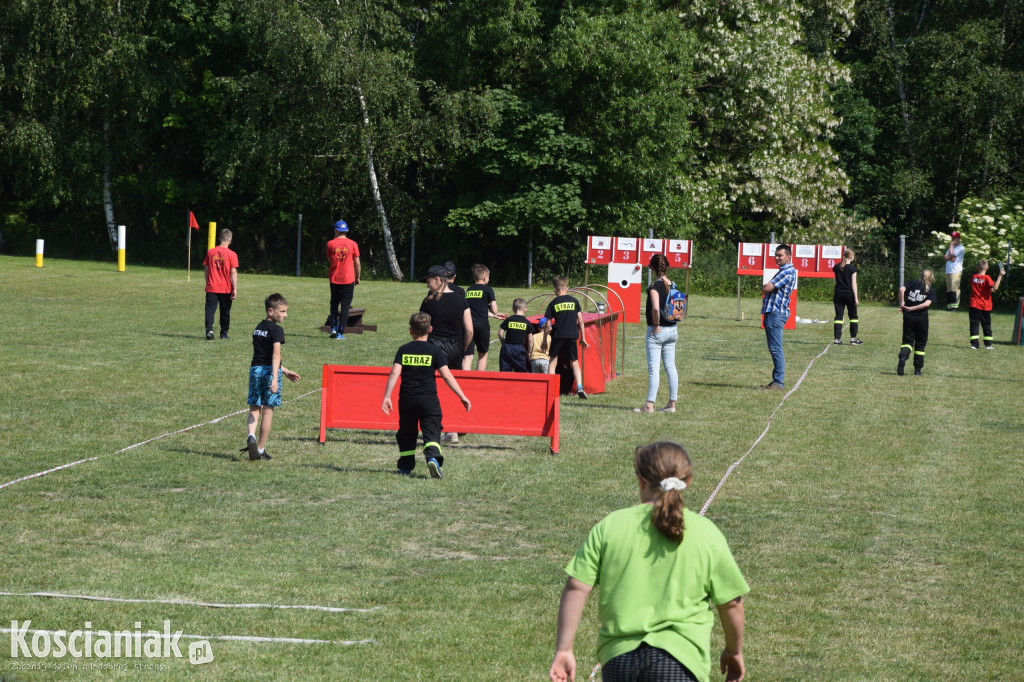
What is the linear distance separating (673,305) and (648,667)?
10.5 m

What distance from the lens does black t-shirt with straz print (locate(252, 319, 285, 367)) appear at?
10609mm

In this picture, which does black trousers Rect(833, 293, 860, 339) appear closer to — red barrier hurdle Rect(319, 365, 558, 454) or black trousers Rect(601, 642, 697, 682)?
red barrier hurdle Rect(319, 365, 558, 454)

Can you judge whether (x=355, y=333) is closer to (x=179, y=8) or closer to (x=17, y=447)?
(x=17, y=447)

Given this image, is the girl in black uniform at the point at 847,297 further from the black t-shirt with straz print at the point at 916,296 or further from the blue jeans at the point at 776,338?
the blue jeans at the point at 776,338

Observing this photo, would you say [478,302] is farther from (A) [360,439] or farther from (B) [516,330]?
(A) [360,439]

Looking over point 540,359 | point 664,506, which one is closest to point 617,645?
point 664,506

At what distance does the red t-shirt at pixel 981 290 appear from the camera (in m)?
22.5

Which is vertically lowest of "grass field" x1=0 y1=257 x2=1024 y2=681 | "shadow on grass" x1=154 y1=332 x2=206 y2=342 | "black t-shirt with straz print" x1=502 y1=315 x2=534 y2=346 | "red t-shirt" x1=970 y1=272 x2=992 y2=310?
"grass field" x1=0 y1=257 x2=1024 y2=681

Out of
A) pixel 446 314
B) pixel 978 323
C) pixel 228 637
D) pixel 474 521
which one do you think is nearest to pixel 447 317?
pixel 446 314

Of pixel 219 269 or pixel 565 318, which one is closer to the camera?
pixel 565 318

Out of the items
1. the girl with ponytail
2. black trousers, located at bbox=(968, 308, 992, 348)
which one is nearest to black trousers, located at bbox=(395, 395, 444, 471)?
the girl with ponytail

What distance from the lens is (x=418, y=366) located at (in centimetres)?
1013

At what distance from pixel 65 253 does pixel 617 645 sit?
Answer: 49827 mm

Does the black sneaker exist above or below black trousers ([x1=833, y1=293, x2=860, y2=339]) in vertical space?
below
